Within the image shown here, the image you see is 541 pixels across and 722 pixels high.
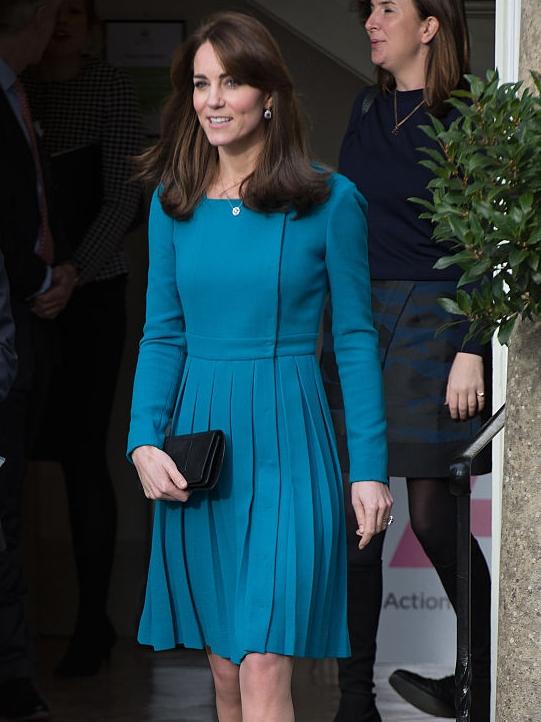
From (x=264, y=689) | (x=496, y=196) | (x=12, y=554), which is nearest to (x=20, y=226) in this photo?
(x=12, y=554)

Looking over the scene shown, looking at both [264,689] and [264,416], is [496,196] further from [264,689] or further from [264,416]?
[264,689]

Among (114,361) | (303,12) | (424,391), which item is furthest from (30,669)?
(303,12)

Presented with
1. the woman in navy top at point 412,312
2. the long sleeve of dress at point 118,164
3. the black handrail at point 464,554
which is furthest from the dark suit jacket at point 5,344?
the long sleeve of dress at point 118,164

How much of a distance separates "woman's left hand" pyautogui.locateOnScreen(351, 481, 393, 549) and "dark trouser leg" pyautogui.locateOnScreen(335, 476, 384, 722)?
937 mm

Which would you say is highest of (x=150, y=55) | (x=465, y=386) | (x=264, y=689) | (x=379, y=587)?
(x=150, y=55)

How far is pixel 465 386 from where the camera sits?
3.97 meters

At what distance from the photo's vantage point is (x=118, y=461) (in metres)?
6.73

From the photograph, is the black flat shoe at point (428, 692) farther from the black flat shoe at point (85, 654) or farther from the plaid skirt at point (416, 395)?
the black flat shoe at point (85, 654)

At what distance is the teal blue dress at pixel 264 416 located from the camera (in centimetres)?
313

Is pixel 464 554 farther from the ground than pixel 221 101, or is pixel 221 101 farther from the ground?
pixel 221 101

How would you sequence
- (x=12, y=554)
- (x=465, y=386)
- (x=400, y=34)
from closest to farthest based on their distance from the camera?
(x=465, y=386), (x=400, y=34), (x=12, y=554)

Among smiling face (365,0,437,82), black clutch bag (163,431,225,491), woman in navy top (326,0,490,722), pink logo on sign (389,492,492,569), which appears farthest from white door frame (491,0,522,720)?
pink logo on sign (389,492,492,569)

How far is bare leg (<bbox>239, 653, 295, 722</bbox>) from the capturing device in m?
3.06

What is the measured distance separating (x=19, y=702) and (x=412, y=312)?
1837 mm
